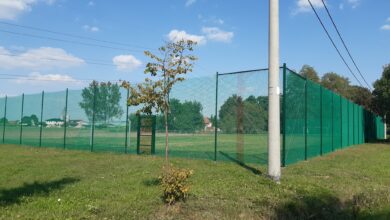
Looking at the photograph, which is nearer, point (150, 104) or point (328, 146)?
point (150, 104)

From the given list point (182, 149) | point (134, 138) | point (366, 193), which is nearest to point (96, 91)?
point (134, 138)

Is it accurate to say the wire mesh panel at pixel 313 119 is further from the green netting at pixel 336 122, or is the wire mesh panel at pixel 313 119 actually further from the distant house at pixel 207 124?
the green netting at pixel 336 122

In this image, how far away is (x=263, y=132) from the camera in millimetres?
14117

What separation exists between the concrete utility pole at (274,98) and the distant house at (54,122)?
14.9 meters

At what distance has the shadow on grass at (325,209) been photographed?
7.58 metres

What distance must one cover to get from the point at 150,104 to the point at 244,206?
279 centimetres

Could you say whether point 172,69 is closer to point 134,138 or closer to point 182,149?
point 182,149

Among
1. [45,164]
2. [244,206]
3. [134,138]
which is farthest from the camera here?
[134,138]

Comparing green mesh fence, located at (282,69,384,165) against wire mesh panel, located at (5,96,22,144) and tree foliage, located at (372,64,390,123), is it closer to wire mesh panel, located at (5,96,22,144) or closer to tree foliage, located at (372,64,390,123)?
tree foliage, located at (372,64,390,123)

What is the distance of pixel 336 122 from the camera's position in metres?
22.3

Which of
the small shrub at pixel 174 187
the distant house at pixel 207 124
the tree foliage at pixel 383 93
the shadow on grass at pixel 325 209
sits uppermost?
the tree foliage at pixel 383 93

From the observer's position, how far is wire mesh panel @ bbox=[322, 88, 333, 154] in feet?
62.4

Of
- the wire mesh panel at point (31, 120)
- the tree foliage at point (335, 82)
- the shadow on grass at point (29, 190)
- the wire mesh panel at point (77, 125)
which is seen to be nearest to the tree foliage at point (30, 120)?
the wire mesh panel at point (31, 120)

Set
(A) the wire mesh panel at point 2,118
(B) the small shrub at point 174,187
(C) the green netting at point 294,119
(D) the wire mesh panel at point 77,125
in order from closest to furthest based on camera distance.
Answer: (B) the small shrub at point 174,187 < (C) the green netting at point 294,119 < (D) the wire mesh panel at point 77,125 < (A) the wire mesh panel at point 2,118
